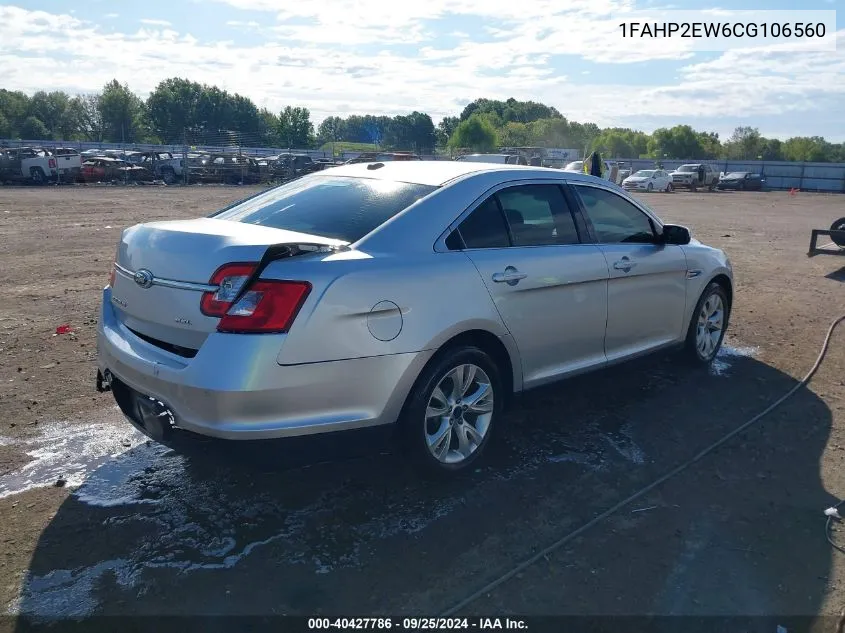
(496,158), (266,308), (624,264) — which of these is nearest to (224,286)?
(266,308)

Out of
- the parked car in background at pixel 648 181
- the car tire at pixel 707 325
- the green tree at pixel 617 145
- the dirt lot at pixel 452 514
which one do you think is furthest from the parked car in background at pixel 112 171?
the green tree at pixel 617 145

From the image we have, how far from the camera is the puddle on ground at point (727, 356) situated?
19.6ft

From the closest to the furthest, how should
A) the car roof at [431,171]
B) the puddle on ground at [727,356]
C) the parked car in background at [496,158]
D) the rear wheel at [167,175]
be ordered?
the car roof at [431,171]
the puddle on ground at [727,356]
the parked car in background at [496,158]
the rear wheel at [167,175]

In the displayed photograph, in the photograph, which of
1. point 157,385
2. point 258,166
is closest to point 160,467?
point 157,385

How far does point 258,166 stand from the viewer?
1606 inches

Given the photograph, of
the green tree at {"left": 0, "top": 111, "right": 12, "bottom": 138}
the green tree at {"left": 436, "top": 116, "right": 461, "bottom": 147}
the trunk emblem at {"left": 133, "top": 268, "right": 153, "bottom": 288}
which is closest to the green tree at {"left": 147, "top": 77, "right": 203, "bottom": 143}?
the green tree at {"left": 0, "top": 111, "right": 12, "bottom": 138}

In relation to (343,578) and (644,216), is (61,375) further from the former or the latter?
(644,216)

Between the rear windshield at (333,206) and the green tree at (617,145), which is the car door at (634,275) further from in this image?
the green tree at (617,145)

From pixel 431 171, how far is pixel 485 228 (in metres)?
0.55

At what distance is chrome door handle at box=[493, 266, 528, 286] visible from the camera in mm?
3925

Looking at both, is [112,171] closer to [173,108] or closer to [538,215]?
[538,215]

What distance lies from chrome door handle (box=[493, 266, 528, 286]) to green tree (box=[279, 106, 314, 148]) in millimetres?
91495

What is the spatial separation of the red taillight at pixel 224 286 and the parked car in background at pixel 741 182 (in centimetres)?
5199

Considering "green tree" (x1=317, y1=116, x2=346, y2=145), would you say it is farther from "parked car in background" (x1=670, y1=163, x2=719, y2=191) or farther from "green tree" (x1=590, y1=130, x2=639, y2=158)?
"parked car in background" (x1=670, y1=163, x2=719, y2=191)
